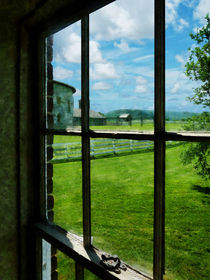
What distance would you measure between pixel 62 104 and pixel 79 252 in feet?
2.54

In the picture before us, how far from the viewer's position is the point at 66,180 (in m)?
1.28

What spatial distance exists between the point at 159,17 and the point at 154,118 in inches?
13.4

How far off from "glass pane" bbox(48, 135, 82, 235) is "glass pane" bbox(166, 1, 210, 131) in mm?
506

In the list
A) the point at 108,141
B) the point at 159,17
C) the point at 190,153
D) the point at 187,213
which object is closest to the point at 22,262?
the point at 108,141

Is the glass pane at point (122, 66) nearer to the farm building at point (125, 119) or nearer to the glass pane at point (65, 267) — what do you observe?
the farm building at point (125, 119)

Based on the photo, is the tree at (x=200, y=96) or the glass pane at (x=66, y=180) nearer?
the tree at (x=200, y=96)

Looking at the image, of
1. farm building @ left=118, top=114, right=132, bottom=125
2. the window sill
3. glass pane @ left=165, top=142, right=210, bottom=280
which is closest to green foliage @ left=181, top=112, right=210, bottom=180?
glass pane @ left=165, top=142, right=210, bottom=280

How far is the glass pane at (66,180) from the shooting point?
1.17m

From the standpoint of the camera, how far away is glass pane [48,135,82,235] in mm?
1172

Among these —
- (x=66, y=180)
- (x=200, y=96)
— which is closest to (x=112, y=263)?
(x=66, y=180)

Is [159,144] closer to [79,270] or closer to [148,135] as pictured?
[148,135]

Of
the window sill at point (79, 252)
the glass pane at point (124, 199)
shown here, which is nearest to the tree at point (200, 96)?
the glass pane at point (124, 199)

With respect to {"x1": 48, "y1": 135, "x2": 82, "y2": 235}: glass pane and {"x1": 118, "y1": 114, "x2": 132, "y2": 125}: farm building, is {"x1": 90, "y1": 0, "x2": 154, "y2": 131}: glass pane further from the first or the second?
{"x1": 48, "y1": 135, "x2": 82, "y2": 235}: glass pane

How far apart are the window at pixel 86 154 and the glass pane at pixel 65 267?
81 millimetres
